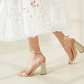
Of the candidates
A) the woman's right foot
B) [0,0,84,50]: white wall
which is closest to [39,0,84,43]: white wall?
[0,0,84,50]: white wall

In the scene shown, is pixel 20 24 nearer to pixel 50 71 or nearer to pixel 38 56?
pixel 38 56

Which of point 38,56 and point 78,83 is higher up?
point 38,56

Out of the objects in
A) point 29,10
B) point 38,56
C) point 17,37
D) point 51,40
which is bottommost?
point 51,40

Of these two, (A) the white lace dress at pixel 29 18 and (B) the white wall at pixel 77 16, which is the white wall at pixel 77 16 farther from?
(A) the white lace dress at pixel 29 18

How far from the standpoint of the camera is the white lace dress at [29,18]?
951mm

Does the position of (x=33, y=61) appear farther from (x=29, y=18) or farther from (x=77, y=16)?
(x=77, y=16)

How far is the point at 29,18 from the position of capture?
3.11 feet

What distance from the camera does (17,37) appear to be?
999 millimetres

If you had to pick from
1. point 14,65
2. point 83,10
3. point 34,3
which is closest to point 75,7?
point 83,10

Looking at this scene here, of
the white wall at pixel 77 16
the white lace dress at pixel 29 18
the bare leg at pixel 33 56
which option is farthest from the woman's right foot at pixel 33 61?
the white wall at pixel 77 16

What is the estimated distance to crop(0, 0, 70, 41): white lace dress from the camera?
0.95 m

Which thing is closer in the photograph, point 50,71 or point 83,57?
point 50,71

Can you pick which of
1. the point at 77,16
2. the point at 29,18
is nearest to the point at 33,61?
the point at 29,18

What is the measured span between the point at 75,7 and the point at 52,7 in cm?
151
